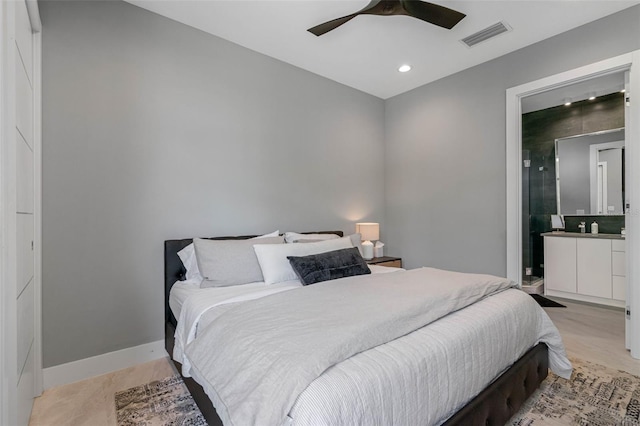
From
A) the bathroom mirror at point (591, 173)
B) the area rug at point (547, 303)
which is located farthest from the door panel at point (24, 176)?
the bathroom mirror at point (591, 173)

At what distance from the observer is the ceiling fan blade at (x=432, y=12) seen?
2.04 meters

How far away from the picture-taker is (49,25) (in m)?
2.09

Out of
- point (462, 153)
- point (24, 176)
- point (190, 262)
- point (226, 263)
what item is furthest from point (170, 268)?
point (462, 153)

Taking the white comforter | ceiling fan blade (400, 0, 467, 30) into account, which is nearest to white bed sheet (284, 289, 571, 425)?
the white comforter

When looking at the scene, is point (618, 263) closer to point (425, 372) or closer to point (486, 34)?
point (486, 34)

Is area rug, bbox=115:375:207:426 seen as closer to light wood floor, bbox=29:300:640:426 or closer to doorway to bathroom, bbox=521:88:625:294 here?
light wood floor, bbox=29:300:640:426

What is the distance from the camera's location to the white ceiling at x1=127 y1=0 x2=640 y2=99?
244 cm

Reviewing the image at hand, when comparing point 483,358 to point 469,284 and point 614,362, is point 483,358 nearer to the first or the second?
point 469,284

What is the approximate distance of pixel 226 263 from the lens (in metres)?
2.29

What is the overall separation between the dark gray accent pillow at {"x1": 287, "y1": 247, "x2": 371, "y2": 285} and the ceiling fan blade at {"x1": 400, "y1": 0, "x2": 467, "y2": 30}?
1.81 metres

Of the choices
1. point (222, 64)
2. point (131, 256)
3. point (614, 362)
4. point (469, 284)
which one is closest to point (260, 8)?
point (222, 64)

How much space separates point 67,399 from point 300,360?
6.20 feet

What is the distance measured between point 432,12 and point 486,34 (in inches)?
41.5

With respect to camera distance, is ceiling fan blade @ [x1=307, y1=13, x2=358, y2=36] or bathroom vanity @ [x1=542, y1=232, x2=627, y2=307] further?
bathroom vanity @ [x1=542, y1=232, x2=627, y2=307]
